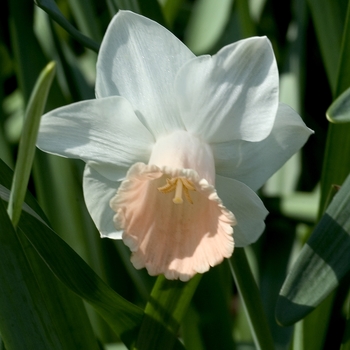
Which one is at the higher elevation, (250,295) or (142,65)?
(142,65)

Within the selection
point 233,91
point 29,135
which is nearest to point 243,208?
point 233,91

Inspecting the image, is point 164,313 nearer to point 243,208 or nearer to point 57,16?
point 243,208

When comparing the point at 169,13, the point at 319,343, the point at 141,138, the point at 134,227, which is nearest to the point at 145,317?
the point at 134,227

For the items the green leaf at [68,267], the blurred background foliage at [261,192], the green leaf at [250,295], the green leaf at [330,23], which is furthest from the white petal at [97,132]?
the green leaf at [330,23]

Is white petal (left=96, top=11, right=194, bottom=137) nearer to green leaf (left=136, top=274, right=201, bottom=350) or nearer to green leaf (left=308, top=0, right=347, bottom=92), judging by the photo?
green leaf (left=136, top=274, right=201, bottom=350)

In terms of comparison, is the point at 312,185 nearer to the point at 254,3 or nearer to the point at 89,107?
the point at 254,3
